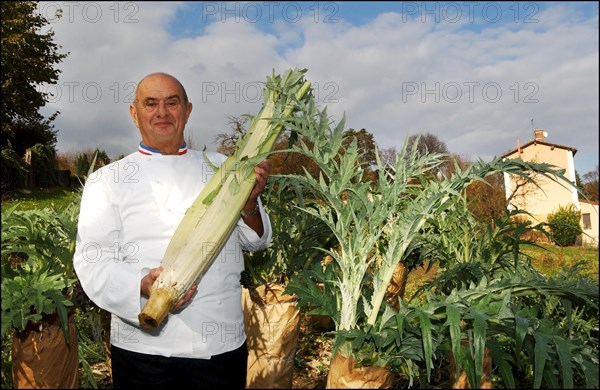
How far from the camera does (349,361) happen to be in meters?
2.24

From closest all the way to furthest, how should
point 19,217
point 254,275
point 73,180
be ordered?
point 19,217, point 254,275, point 73,180

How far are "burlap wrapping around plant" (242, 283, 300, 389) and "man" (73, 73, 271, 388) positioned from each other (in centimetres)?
91

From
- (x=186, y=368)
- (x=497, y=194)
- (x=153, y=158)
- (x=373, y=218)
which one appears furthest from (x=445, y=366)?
(x=497, y=194)

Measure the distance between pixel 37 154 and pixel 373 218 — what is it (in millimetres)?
16520

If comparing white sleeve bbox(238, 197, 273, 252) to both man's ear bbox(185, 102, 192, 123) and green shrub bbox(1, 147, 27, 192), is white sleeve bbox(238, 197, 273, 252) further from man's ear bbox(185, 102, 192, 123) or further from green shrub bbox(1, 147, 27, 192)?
green shrub bbox(1, 147, 27, 192)

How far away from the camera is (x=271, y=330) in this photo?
325 centimetres

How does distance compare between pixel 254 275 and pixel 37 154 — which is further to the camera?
pixel 37 154

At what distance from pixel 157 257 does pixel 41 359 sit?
0.87m

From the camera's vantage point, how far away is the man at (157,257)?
6.54ft

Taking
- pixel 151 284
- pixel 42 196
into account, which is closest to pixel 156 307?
pixel 151 284

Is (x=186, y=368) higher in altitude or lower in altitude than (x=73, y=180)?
lower

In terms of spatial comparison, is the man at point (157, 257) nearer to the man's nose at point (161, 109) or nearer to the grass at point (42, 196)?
the man's nose at point (161, 109)

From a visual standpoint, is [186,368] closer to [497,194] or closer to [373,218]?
[373,218]

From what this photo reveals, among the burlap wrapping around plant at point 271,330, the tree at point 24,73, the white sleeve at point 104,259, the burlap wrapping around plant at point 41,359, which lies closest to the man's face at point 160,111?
the white sleeve at point 104,259
